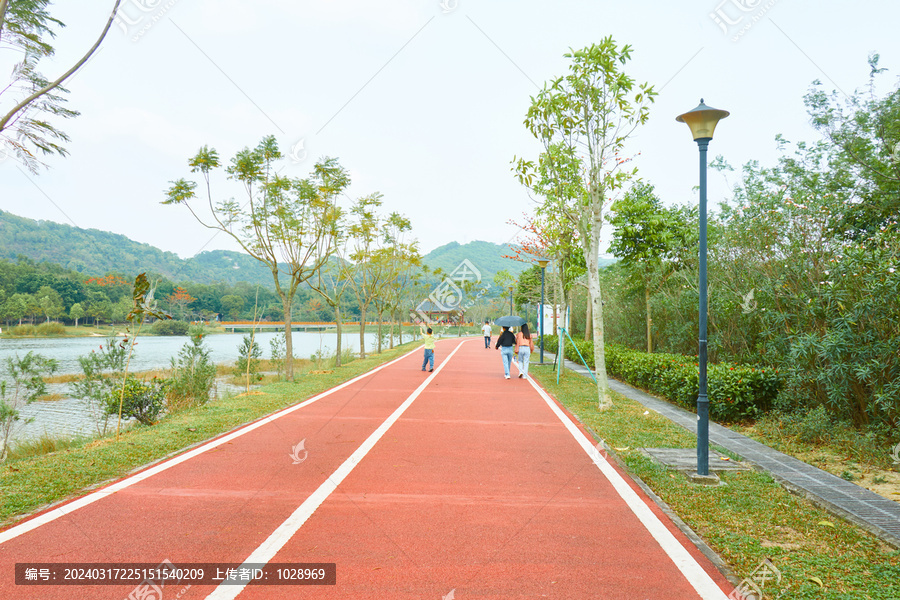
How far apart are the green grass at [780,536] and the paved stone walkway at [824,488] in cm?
10

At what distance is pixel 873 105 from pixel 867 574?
10.4m

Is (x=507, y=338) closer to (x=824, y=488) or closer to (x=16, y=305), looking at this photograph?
(x=824, y=488)

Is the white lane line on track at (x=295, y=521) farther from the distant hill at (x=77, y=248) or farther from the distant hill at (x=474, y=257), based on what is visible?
the distant hill at (x=474, y=257)

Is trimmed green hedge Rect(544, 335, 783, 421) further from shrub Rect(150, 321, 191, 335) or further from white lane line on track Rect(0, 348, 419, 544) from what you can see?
shrub Rect(150, 321, 191, 335)

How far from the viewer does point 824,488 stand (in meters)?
5.45

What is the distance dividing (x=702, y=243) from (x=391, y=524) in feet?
15.1

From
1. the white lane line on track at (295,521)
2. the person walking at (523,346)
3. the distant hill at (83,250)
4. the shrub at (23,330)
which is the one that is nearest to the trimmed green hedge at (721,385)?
the person walking at (523,346)

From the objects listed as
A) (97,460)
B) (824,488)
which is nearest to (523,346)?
(824,488)

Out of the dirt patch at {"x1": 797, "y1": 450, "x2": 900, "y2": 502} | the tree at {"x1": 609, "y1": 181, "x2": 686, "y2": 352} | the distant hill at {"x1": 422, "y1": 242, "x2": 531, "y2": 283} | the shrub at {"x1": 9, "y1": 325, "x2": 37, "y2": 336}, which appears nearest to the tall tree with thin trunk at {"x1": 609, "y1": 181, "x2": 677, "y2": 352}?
the tree at {"x1": 609, "y1": 181, "x2": 686, "y2": 352}

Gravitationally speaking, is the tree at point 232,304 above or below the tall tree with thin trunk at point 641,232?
below

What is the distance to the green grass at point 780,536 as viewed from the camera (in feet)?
11.4

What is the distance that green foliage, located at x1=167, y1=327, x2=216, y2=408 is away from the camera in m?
13.3

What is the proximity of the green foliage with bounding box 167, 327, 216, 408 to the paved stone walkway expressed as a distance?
37.6 feet

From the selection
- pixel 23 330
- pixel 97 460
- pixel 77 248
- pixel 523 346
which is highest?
pixel 77 248
